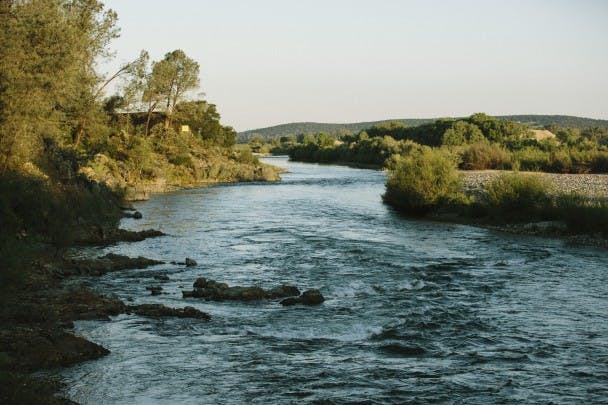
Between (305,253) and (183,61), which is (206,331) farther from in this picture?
(183,61)

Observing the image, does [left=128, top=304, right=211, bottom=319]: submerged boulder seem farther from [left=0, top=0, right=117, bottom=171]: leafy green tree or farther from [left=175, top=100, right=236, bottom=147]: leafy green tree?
[left=175, top=100, right=236, bottom=147]: leafy green tree

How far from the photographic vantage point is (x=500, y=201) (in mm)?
31781

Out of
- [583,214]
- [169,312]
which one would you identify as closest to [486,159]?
[583,214]

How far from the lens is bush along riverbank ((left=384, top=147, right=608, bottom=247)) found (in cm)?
2712

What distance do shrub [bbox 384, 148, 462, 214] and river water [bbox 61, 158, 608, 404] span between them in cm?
877

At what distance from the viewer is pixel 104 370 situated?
1105 centimetres

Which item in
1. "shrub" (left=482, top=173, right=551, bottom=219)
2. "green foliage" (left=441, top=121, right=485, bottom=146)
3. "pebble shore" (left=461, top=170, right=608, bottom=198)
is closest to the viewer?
"shrub" (left=482, top=173, right=551, bottom=219)

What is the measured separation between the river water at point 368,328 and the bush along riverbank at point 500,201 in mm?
2243

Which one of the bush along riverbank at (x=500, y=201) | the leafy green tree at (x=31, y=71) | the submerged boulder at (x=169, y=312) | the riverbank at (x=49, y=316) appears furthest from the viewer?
the bush along riverbank at (x=500, y=201)

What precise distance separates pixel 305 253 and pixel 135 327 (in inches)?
430

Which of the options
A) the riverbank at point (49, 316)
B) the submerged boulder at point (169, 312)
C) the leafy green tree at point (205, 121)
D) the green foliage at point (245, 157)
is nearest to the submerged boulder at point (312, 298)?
the submerged boulder at point (169, 312)

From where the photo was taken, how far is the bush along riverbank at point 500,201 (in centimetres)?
2712

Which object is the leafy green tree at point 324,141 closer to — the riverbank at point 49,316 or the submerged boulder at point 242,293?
the riverbank at point 49,316

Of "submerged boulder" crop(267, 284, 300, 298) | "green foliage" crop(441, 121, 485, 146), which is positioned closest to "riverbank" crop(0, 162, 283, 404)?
"submerged boulder" crop(267, 284, 300, 298)
